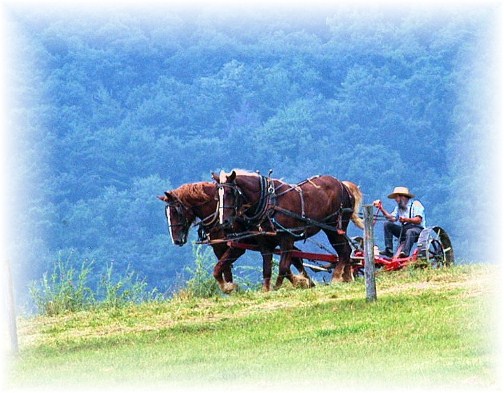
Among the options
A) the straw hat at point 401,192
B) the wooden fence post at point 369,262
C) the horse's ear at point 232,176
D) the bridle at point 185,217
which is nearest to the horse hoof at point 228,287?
the bridle at point 185,217

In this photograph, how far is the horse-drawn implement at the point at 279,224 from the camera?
63.2ft

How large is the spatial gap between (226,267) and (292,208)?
4.56 feet

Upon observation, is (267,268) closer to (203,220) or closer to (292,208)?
(292,208)

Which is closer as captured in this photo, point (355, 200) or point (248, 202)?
point (248, 202)

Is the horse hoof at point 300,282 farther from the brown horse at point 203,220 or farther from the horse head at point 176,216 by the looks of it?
the horse head at point 176,216

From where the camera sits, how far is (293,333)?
48.4 ft

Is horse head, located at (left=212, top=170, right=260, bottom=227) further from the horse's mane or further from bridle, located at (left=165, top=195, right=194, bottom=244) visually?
bridle, located at (left=165, top=195, right=194, bottom=244)

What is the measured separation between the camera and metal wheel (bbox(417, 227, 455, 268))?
2000 cm

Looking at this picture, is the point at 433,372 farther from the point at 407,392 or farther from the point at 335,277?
the point at 335,277

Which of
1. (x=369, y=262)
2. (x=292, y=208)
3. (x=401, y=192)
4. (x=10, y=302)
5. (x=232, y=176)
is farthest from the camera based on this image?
(x=401, y=192)

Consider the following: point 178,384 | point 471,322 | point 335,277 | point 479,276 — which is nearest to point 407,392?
point 178,384

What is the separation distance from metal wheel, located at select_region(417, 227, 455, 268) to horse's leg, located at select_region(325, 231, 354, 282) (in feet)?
3.55

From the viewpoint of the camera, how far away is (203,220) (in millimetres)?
20156

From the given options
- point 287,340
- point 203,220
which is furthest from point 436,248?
point 287,340
